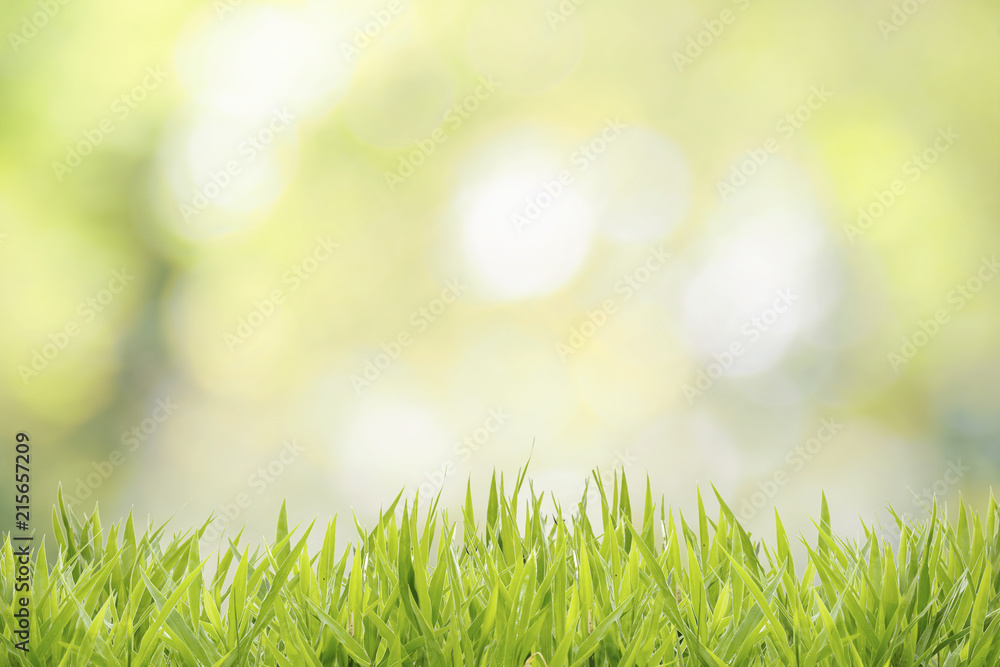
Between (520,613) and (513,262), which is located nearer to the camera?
(520,613)

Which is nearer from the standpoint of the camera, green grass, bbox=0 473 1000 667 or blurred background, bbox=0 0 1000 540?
green grass, bbox=0 473 1000 667

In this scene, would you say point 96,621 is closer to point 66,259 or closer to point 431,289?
point 431,289

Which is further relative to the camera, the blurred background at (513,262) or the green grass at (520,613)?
the blurred background at (513,262)

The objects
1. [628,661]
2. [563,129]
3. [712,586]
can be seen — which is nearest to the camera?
[628,661]

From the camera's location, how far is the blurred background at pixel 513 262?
5.61 meters

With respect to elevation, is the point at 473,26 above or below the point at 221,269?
above

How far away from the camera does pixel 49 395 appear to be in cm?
568

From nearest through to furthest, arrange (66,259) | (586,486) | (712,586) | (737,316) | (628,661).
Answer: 1. (628,661)
2. (712,586)
3. (586,486)
4. (737,316)
5. (66,259)

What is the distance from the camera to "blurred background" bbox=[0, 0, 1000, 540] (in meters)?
5.61

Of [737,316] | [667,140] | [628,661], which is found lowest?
[628,661]

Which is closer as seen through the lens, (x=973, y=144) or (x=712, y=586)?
(x=712, y=586)

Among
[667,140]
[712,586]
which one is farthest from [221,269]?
[712,586]

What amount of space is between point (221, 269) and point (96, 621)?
6.10 metres

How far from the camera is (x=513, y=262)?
6016 millimetres
